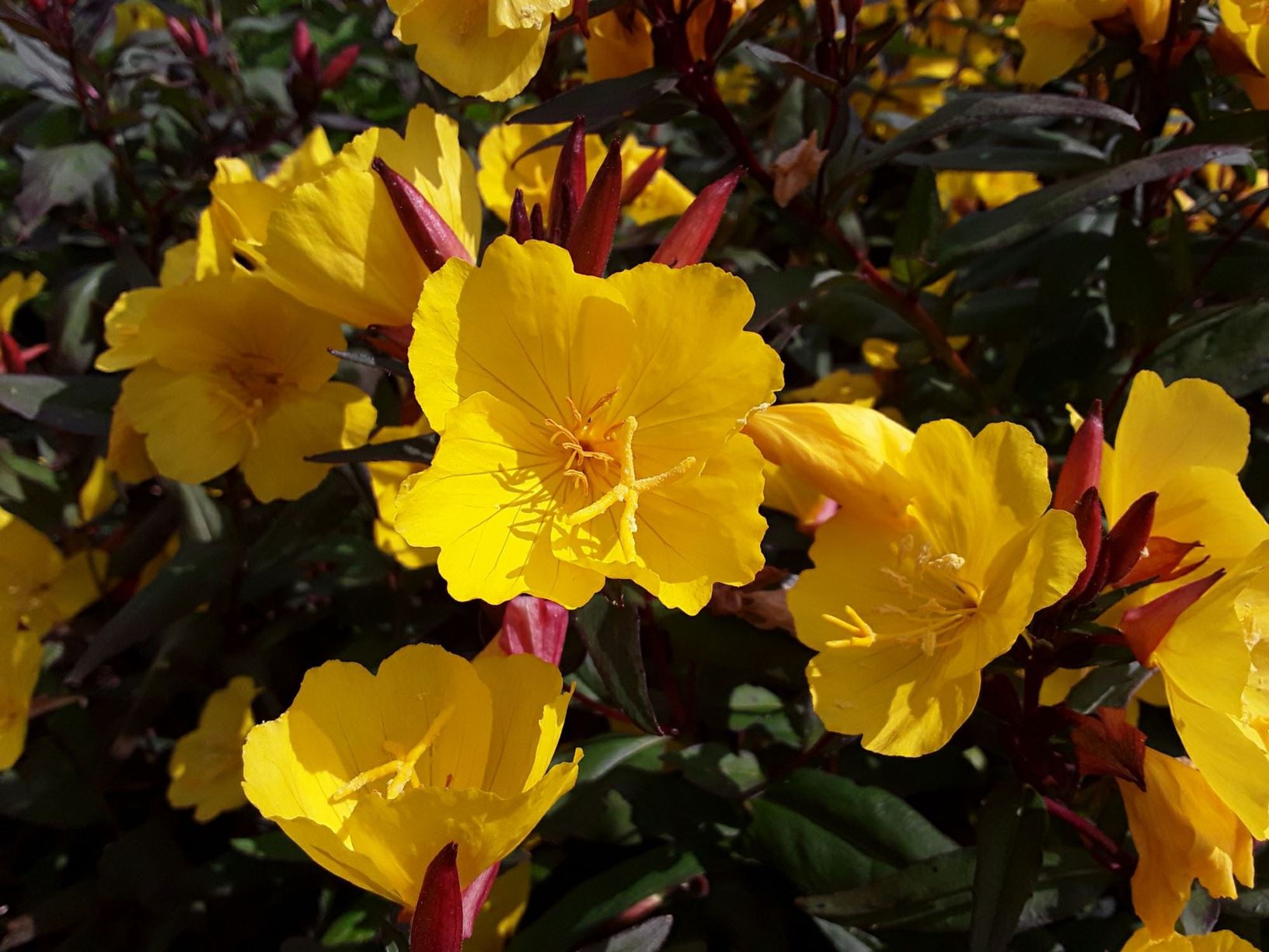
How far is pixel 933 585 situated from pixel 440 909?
59 cm

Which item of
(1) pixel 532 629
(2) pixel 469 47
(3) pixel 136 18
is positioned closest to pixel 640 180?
(2) pixel 469 47

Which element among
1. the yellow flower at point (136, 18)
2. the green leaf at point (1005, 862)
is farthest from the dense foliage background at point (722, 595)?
the yellow flower at point (136, 18)

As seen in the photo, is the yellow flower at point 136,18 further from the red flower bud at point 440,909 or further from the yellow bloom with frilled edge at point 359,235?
the red flower bud at point 440,909

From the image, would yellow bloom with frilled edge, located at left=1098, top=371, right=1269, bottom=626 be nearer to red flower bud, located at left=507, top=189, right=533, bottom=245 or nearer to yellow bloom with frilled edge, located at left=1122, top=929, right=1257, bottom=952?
yellow bloom with frilled edge, located at left=1122, top=929, right=1257, bottom=952

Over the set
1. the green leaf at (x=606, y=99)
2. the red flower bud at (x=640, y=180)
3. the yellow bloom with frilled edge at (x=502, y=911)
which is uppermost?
the green leaf at (x=606, y=99)

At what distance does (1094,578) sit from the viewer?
3.16 ft

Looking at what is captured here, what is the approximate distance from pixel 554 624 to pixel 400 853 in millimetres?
294

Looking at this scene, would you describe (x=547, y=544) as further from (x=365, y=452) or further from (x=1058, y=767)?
(x=1058, y=767)

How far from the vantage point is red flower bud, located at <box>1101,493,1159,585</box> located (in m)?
0.91

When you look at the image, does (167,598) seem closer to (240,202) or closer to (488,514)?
(240,202)

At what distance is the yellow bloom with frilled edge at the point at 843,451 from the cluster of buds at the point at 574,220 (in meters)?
0.20

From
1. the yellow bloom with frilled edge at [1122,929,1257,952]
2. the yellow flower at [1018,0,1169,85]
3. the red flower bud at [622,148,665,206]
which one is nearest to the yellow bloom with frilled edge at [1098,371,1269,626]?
the yellow bloom with frilled edge at [1122,929,1257,952]

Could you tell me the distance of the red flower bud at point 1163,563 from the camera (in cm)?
97

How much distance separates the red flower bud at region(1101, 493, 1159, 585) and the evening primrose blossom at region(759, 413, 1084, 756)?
95 millimetres
